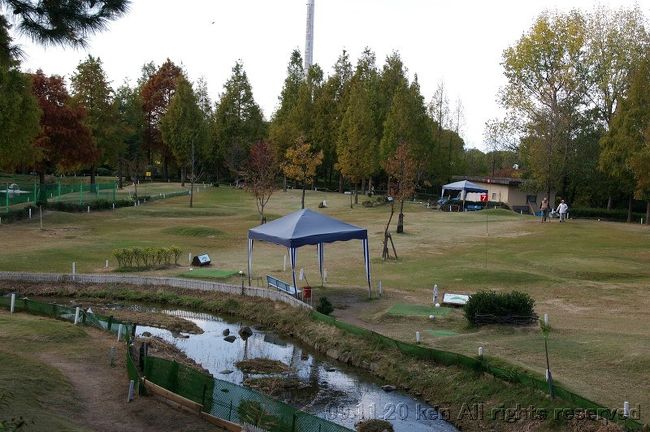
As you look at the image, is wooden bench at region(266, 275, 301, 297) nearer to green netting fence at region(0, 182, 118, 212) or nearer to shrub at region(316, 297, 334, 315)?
shrub at region(316, 297, 334, 315)

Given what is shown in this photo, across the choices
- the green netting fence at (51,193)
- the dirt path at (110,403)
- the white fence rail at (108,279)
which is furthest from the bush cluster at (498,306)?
the green netting fence at (51,193)

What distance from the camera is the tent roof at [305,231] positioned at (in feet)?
81.7

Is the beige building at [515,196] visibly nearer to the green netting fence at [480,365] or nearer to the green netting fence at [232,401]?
the green netting fence at [480,365]

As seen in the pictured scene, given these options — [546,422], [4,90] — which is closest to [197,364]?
[546,422]

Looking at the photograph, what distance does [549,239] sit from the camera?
3938 centimetres

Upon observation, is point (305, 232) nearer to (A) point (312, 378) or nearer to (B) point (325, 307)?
(B) point (325, 307)

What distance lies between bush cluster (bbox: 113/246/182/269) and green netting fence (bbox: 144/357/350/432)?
17.5m

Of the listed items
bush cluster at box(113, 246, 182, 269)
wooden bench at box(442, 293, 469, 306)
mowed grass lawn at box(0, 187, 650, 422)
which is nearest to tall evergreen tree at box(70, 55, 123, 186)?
mowed grass lawn at box(0, 187, 650, 422)

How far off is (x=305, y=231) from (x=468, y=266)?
390 inches

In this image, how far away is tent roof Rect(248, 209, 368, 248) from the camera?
24891 millimetres

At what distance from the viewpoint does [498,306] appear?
2059cm

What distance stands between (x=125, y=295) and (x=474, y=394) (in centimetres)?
1695

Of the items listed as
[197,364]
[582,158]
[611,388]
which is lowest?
[197,364]

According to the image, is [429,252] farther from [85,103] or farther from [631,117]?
[85,103]
